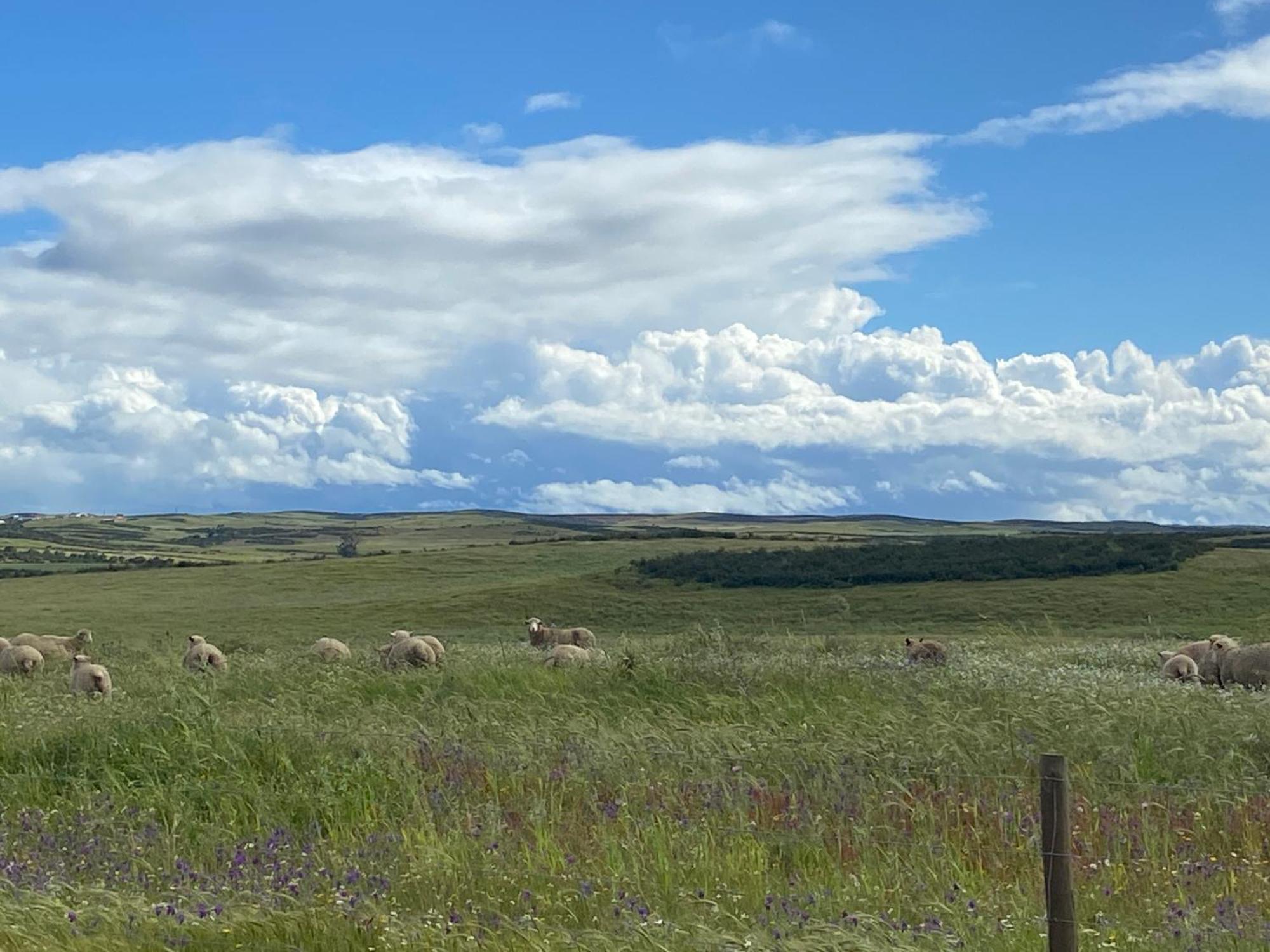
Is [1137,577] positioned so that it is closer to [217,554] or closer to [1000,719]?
[1000,719]

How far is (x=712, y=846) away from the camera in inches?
328

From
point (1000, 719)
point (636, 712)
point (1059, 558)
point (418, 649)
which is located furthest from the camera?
point (1059, 558)

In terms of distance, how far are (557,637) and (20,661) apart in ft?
39.8

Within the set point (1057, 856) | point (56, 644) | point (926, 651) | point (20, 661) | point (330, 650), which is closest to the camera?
point (1057, 856)

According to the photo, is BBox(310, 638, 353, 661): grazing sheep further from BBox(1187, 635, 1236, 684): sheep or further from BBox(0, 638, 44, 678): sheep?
BBox(1187, 635, 1236, 684): sheep

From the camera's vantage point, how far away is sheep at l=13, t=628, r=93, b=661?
101 ft

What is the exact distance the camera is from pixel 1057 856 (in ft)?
19.6

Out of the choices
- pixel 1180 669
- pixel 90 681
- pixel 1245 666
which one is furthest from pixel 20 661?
pixel 1245 666

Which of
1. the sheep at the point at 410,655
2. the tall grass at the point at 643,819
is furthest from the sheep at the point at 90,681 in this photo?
the tall grass at the point at 643,819

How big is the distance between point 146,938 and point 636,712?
317 inches

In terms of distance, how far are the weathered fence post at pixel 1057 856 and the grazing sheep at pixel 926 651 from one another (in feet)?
56.4

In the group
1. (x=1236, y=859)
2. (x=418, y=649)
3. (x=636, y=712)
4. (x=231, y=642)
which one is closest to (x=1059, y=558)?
(x=231, y=642)

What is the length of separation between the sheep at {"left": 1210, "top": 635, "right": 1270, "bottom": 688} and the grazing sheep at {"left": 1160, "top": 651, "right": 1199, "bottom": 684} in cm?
70

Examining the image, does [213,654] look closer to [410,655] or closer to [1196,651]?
[410,655]
